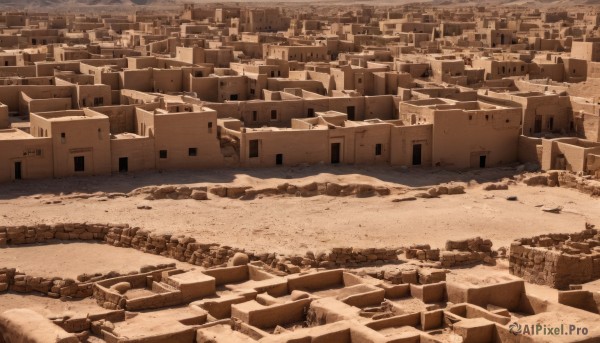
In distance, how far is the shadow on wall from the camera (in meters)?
28.4

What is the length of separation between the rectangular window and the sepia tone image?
102mm

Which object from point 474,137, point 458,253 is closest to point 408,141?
point 474,137

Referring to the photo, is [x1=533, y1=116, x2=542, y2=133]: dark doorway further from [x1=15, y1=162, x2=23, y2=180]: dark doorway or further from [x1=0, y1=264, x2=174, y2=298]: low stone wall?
[x1=0, y1=264, x2=174, y2=298]: low stone wall

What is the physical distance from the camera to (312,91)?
40188 millimetres

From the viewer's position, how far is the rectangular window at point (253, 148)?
3163 cm

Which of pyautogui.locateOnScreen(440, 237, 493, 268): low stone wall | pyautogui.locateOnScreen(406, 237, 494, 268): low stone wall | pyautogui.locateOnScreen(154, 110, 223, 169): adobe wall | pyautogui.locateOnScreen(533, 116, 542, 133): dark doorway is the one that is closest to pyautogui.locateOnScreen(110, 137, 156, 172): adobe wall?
pyautogui.locateOnScreen(154, 110, 223, 169): adobe wall

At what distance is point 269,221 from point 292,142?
6.16 metres

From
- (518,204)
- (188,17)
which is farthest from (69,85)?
(188,17)

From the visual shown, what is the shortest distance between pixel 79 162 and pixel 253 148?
567cm

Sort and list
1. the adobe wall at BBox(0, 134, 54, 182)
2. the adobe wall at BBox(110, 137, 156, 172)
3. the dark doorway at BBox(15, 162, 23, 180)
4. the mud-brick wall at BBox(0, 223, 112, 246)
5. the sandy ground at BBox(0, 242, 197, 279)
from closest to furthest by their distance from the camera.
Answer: the sandy ground at BBox(0, 242, 197, 279) → the mud-brick wall at BBox(0, 223, 112, 246) → the adobe wall at BBox(0, 134, 54, 182) → the dark doorway at BBox(15, 162, 23, 180) → the adobe wall at BBox(110, 137, 156, 172)

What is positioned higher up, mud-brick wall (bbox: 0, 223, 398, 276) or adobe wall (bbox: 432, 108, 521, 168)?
adobe wall (bbox: 432, 108, 521, 168)

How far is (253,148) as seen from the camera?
3169 cm

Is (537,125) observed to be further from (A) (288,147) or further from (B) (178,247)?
(B) (178,247)

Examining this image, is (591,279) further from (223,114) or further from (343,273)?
(223,114)
